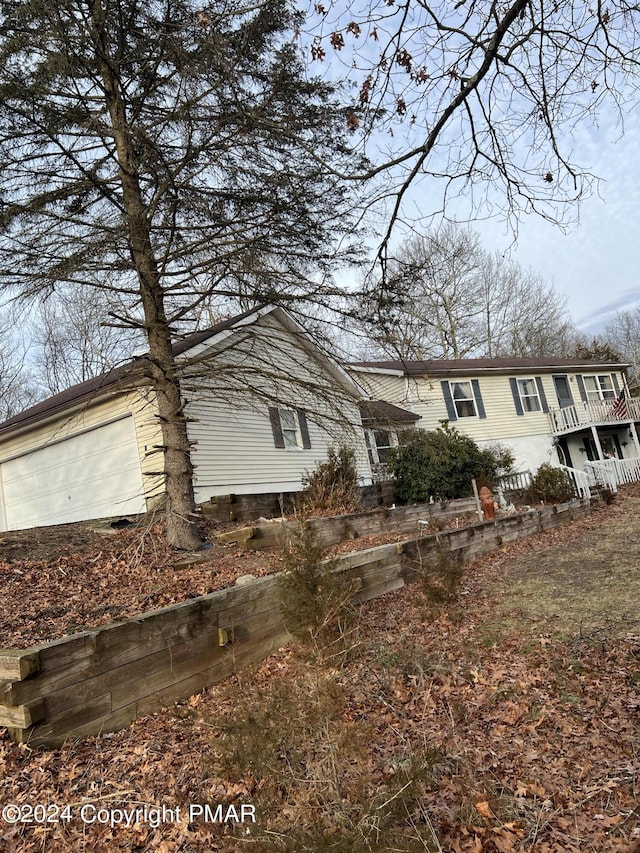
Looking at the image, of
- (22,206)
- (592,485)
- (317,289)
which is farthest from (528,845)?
(592,485)

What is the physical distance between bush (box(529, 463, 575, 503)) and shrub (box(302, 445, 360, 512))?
4600 mm

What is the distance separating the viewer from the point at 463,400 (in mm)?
21984

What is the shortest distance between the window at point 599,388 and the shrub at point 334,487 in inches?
726

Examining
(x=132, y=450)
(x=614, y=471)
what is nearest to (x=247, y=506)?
(x=132, y=450)

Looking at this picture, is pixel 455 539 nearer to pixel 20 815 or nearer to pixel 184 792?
pixel 184 792

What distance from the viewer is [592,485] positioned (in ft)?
49.9

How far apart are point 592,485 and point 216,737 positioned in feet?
48.0

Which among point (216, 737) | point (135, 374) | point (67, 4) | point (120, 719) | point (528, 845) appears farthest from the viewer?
point (135, 374)

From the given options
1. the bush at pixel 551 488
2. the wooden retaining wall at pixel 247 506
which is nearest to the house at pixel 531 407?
the bush at pixel 551 488

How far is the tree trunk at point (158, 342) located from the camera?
7.36 m

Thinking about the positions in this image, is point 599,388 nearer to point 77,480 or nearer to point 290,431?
point 290,431

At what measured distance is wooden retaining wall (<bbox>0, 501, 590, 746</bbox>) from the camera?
309 centimetres

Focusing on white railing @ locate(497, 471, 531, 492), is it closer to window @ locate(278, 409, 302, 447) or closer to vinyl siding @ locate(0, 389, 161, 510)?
window @ locate(278, 409, 302, 447)

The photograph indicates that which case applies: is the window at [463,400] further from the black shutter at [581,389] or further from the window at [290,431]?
the window at [290,431]
